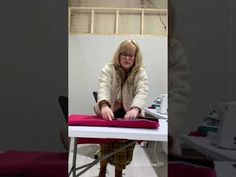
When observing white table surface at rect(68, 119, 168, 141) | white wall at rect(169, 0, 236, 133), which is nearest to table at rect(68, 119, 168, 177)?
white table surface at rect(68, 119, 168, 141)

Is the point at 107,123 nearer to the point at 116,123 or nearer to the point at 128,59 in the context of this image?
the point at 116,123

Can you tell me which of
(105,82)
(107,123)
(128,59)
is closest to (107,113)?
(107,123)

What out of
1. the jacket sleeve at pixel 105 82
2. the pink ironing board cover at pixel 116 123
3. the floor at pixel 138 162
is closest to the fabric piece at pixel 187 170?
the floor at pixel 138 162

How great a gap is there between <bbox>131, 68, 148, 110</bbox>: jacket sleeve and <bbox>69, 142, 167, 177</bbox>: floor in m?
0.18

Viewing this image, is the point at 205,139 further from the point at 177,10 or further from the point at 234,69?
the point at 177,10

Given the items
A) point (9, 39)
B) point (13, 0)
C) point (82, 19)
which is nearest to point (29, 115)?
point (9, 39)

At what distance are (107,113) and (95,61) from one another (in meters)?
0.26

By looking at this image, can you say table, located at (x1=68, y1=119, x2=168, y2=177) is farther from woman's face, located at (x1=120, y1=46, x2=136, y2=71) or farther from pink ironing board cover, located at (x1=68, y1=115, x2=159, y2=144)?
woman's face, located at (x1=120, y1=46, x2=136, y2=71)

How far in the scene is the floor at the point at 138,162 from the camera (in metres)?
1.04

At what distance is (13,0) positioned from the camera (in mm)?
791

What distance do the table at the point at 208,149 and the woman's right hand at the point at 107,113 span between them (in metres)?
0.36

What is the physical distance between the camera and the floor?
3.42 feet

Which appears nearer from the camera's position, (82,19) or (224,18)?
(224,18)

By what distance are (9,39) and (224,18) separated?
0.66 m
